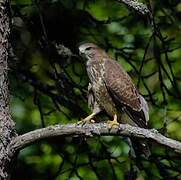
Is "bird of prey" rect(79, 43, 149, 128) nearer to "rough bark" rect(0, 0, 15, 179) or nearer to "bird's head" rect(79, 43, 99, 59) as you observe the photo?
"bird's head" rect(79, 43, 99, 59)

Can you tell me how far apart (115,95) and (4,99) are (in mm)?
1124

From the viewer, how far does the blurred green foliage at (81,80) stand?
5.27 meters

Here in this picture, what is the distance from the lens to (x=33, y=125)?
5699 mm

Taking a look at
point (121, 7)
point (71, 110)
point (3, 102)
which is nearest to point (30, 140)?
point (3, 102)

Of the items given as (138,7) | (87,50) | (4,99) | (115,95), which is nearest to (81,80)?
(87,50)

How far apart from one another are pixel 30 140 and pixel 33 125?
6.49 feet

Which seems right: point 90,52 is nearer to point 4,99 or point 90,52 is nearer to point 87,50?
point 87,50

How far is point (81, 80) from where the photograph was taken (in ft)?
17.3

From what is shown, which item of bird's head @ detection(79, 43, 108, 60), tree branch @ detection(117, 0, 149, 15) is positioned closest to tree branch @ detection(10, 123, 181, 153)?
tree branch @ detection(117, 0, 149, 15)

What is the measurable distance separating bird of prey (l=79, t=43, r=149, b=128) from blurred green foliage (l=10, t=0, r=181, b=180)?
31 centimetres

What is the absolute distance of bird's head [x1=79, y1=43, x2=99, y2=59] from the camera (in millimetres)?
4984

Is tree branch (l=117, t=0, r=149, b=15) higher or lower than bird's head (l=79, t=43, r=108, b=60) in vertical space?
higher

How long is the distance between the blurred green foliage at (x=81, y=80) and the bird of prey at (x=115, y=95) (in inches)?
12.0

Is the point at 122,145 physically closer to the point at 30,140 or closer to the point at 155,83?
the point at 155,83
